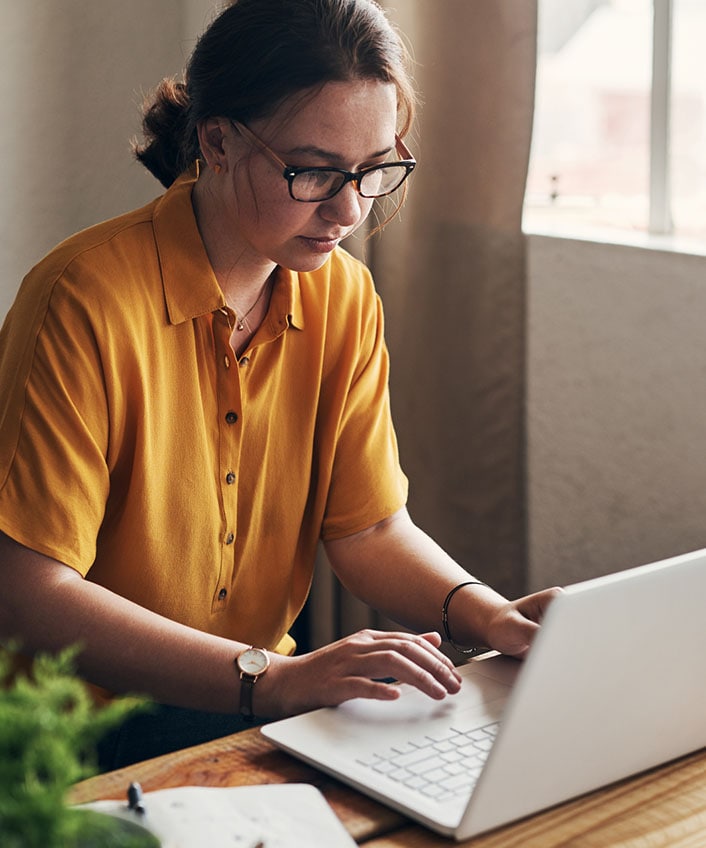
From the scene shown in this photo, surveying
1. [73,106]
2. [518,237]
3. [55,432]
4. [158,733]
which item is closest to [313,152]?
[55,432]

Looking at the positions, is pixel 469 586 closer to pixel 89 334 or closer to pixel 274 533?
pixel 274 533

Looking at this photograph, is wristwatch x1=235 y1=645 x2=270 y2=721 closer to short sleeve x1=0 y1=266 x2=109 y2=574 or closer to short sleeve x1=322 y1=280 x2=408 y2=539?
short sleeve x1=0 y1=266 x2=109 y2=574

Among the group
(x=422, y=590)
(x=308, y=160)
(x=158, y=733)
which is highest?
(x=308, y=160)

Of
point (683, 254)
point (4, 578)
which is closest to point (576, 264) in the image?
point (683, 254)

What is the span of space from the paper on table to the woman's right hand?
146 millimetres

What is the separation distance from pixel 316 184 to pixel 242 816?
664 millimetres

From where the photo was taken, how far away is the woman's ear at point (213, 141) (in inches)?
50.8

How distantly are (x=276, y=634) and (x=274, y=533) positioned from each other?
13 centimetres

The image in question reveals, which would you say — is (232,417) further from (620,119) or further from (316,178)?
(620,119)

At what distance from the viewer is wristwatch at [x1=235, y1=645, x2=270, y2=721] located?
109 cm

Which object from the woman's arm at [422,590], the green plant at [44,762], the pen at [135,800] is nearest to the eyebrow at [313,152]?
the woman's arm at [422,590]

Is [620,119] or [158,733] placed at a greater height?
[620,119]

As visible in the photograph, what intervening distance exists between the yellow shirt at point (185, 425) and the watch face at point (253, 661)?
201mm

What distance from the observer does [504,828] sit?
824mm
